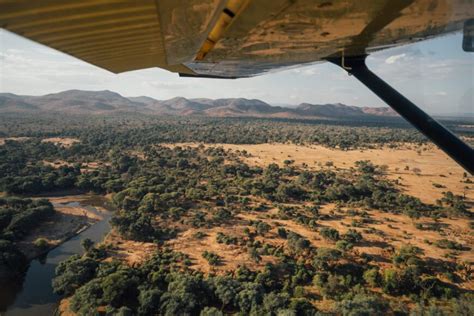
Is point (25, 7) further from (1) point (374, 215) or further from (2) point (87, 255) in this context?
(1) point (374, 215)

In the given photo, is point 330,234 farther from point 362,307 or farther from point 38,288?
point 38,288

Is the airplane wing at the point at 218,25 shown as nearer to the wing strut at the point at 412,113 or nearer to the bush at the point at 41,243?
the wing strut at the point at 412,113

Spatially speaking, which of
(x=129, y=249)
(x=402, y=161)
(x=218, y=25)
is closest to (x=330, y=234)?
(x=129, y=249)

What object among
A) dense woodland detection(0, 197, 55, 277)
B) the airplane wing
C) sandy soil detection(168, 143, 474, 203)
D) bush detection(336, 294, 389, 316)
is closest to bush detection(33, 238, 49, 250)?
dense woodland detection(0, 197, 55, 277)

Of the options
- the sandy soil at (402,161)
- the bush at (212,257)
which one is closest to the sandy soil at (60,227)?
the bush at (212,257)

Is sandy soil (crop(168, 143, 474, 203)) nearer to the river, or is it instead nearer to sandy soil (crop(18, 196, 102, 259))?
sandy soil (crop(18, 196, 102, 259))

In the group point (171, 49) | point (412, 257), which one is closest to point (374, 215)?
point (412, 257)
